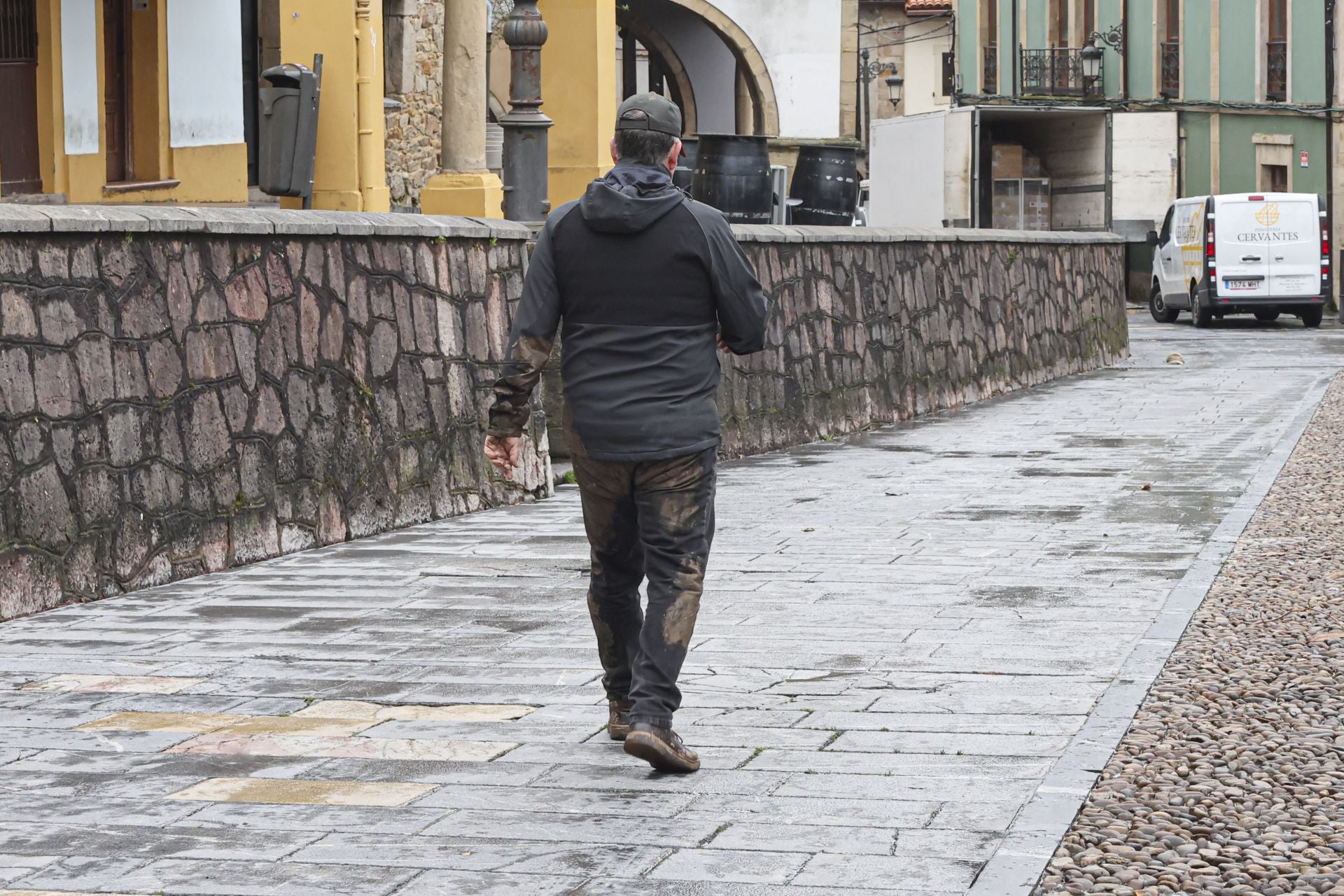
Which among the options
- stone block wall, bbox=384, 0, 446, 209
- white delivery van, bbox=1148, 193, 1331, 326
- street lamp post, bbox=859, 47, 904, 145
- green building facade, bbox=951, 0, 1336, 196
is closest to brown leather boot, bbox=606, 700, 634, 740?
stone block wall, bbox=384, 0, 446, 209

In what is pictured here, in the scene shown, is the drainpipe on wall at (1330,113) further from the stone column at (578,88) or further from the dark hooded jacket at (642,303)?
the dark hooded jacket at (642,303)

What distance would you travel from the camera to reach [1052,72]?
136 ft

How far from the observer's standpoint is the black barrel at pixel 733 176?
2038 cm

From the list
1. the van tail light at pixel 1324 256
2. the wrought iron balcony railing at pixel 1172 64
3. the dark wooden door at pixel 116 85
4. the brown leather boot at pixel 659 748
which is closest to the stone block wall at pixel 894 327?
the dark wooden door at pixel 116 85

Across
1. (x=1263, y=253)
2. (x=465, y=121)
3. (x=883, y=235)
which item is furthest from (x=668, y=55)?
(x=883, y=235)

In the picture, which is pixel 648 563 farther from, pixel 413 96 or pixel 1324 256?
pixel 1324 256

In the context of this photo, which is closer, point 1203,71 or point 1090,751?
point 1090,751

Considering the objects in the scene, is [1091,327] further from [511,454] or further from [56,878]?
[56,878]

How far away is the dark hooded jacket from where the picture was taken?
5.16 metres

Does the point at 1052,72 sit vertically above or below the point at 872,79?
below

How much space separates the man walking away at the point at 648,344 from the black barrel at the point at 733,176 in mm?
15040

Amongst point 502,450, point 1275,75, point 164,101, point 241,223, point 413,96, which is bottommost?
point 502,450

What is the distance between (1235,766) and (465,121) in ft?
49.3

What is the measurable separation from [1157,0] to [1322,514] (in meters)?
33.5
